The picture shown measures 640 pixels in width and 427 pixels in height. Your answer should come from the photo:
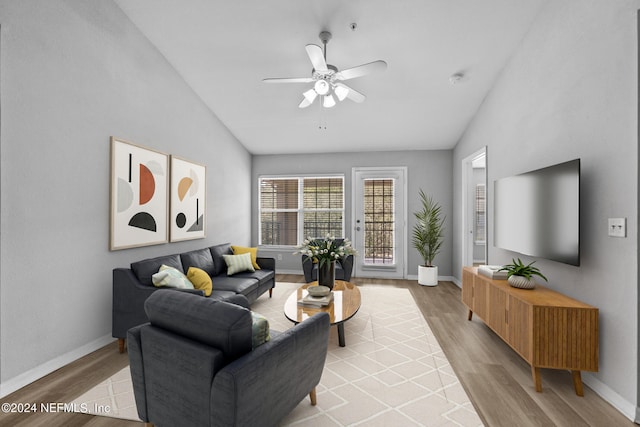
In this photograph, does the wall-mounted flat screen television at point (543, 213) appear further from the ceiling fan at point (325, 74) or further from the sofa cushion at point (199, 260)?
the sofa cushion at point (199, 260)

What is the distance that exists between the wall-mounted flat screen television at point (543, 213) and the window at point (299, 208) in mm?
3195

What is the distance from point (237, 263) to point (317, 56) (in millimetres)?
2790

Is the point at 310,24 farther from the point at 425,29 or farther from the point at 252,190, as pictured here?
the point at 252,190

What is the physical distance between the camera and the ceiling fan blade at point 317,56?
2348 millimetres

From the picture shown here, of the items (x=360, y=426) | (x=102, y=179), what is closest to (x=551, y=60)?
(x=360, y=426)

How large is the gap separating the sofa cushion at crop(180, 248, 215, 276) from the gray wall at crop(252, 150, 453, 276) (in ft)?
7.52

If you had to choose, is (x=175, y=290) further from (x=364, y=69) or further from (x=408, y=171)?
(x=408, y=171)

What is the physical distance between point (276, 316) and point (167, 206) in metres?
1.91

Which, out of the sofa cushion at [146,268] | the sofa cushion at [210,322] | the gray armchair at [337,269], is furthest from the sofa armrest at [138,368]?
the gray armchair at [337,269]

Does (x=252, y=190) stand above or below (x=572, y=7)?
below

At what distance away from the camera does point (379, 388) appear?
211cm

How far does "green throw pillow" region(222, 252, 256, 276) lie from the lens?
3.99 m

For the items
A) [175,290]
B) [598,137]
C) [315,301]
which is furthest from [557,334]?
[175,290]

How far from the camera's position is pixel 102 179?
277cm
